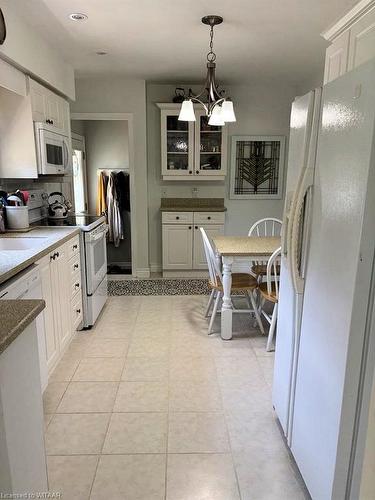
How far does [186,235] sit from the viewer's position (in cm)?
489

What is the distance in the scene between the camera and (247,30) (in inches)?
116

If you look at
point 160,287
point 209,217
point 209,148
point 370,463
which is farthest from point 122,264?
point 370,463

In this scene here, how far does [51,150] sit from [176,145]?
200 cm

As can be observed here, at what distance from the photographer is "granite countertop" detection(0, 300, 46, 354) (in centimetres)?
98

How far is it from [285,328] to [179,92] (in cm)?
381

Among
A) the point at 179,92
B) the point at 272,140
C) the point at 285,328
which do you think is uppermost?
the point at 179,92

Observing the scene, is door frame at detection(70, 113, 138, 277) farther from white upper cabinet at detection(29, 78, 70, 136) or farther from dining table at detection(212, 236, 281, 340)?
dining table at detection(212, 236, 281, 340)

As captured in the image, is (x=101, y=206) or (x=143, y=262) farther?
(x=101, y=206)

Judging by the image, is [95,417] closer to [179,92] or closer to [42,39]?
[42,39]

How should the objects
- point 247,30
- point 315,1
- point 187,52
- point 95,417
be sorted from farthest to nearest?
point 187,52 < point 247,30 < point 315,1 < point 95,417

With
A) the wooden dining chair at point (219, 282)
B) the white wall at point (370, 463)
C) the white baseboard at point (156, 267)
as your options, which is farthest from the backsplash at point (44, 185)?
the white wall at point (370, 463)

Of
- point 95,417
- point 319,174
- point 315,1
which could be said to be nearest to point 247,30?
point 315,1

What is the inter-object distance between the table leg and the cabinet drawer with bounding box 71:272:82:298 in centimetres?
124

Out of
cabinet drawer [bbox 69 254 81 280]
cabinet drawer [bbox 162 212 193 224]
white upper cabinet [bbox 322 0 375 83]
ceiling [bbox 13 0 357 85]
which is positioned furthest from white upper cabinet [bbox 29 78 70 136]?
white upper cabinet [bbox 322 0 375 83]
